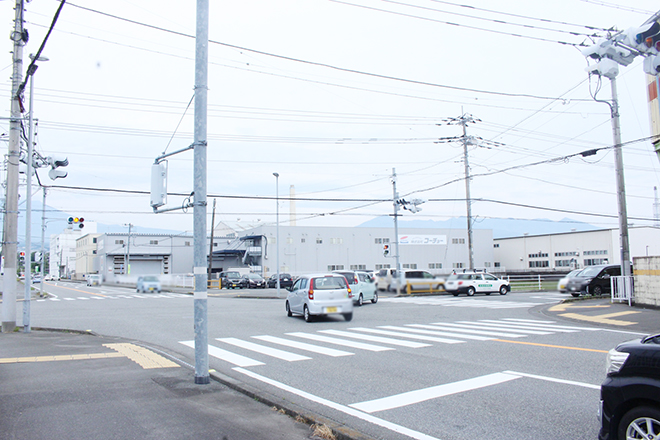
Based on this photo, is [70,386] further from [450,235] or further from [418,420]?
[450,235]

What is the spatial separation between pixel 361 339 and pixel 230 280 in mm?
36188

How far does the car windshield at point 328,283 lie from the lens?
17.1m

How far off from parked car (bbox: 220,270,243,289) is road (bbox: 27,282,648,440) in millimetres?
28988

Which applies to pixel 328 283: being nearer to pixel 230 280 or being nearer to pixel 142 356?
pixel 142 356

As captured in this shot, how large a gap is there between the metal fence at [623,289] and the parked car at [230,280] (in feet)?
111

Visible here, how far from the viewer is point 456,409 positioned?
6176 mm

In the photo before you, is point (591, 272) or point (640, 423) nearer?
point (640, 423)

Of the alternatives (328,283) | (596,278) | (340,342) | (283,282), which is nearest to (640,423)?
(340,342)

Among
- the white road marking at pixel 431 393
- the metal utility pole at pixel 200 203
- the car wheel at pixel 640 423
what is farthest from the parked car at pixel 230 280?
the car wheel at pixel 640 423

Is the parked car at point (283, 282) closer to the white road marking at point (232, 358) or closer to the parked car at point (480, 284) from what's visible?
the parked car at point (480, 284)

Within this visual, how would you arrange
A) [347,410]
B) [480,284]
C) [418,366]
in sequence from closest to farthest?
[347,410]
[418,366]
[480,284]

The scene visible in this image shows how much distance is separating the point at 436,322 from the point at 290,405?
1121 centimetres

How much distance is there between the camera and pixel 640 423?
3883mm

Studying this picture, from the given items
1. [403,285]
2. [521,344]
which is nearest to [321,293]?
[403,285]
